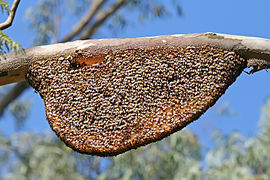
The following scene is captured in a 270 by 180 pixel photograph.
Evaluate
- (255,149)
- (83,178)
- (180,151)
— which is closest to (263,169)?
(255,149)

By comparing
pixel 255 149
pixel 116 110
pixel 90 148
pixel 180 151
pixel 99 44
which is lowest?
pixel 180 151

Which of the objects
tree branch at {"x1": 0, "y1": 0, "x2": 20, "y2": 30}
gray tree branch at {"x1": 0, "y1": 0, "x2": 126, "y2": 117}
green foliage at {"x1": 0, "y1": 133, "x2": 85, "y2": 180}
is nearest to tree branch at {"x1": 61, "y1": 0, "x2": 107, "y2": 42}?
gray tree branch at {"x1": 0, "y1": 0, "x2": 126, "y2": 117}

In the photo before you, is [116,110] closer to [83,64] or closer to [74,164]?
[83,64]

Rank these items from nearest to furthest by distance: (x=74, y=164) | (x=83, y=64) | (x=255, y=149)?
(x=83, y=64)
(x=255, y=149)
(x=74, y=164)

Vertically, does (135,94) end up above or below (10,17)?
below

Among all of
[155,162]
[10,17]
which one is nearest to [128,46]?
[10,17]

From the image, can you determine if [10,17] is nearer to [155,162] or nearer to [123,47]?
[123,47]
